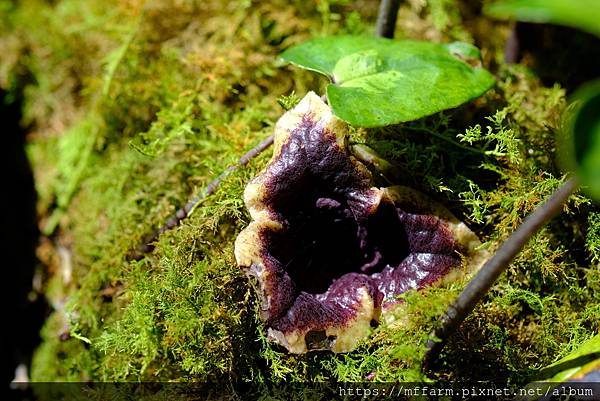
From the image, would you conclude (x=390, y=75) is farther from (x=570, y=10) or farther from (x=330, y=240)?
(x=570, y=10)

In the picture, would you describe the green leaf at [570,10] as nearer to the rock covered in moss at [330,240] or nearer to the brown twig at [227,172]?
the rock covered in moss at [330,240]

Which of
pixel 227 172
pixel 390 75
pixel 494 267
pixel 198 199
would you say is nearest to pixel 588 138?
pixel 494 267

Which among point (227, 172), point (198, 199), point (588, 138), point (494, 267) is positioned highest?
point (588, 138)

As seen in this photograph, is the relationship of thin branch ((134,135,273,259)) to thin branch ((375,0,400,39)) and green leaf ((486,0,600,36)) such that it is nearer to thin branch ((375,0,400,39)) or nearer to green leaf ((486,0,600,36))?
thin branch ((375,0,400,39))

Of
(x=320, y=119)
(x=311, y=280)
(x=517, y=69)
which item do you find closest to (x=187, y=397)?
(x=311, y=280)

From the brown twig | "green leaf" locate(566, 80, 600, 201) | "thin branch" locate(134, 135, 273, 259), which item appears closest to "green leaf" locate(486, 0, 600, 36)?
"green leaf" locate(566, 80, 600, 201)
